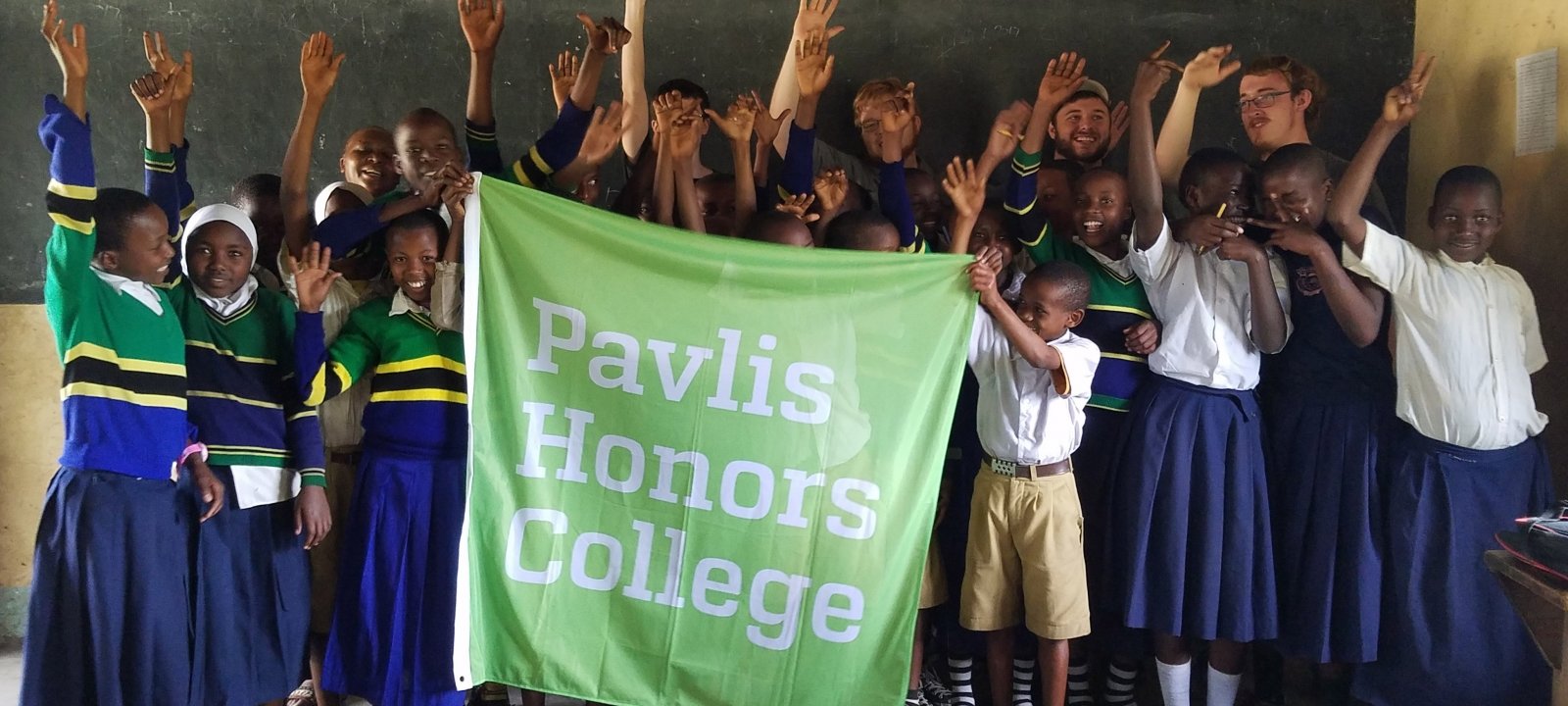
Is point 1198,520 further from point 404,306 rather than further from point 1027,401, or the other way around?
point 404,306

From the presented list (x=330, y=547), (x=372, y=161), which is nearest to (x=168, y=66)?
(x=372, y=161)

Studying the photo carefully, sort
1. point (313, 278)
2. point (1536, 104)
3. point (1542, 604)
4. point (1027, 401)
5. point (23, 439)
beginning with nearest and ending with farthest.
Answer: point (1542, 604) < point (313, 278) < point (1027, 401) < point (1536, 104) < point (23, 439)

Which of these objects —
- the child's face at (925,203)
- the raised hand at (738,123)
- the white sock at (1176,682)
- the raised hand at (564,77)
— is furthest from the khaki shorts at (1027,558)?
the raised hand at (564,77)

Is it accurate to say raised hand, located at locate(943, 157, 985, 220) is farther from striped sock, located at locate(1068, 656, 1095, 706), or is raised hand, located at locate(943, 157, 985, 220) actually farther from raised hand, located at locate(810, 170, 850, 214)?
striped sock, located at locate(1068, 656, 1095, 706)

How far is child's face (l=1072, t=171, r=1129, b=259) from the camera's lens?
285 cm

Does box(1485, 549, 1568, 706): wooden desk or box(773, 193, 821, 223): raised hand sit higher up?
box(773, 193, 821, 223): raised hand

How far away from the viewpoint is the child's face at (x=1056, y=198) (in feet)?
10.3

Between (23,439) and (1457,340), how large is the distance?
14.7 feet

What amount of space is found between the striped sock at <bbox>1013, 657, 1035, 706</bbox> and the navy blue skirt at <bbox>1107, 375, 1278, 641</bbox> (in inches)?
13.6

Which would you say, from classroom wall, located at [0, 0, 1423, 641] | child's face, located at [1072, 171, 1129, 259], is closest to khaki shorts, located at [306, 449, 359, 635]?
classroom wall, located at [0, 0, 1423, 641]

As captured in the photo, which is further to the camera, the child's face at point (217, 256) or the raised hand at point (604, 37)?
the raised hand at point (604, 37)

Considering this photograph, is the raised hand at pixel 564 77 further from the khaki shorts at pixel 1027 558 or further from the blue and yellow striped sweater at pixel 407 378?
the khaki shorts at pixel 1027 558

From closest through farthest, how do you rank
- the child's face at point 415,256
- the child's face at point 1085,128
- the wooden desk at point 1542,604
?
the wooden desk at point 1542,604 → the child's face at point 415,256 → the child's face at point 1085,128

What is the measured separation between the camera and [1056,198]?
3145mm
